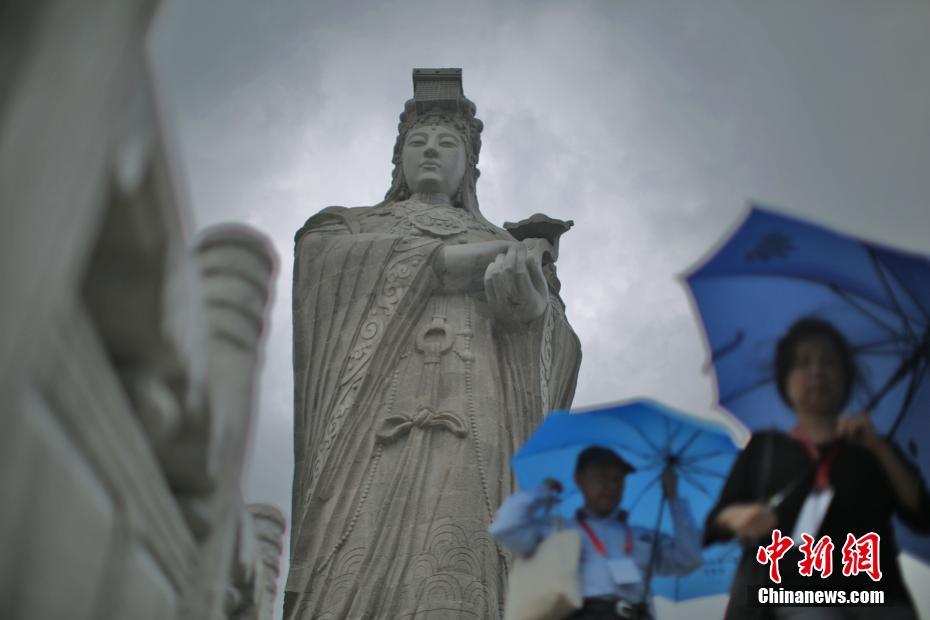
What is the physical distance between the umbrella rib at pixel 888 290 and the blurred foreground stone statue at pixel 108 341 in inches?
96.2

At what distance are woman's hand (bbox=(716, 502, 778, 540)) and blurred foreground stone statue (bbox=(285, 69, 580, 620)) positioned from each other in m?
3.08

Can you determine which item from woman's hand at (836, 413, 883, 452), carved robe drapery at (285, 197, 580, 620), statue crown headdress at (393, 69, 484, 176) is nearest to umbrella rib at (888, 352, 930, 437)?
woman's hand at (836, 413, 883, 452)

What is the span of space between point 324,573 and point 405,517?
0.64m

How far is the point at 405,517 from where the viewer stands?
7.27 metres

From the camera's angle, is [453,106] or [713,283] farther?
[453,106]

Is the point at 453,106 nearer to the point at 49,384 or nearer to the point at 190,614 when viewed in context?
the point at 190,614

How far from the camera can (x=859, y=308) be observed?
4.25 metres

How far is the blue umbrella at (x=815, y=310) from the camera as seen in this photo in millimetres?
4113

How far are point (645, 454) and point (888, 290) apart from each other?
1.17 metres

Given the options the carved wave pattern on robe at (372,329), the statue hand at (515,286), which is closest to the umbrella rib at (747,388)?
the statue hand at (515,286)

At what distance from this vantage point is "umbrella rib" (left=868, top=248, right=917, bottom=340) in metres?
4.18

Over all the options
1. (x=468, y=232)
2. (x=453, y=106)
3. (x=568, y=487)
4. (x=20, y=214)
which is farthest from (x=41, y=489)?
(x=453, y=106)

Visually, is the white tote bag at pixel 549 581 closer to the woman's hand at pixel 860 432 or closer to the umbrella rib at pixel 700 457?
the umbrella rib at pixel 700 457

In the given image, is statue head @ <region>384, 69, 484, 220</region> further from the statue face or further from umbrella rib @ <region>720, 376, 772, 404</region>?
umbrella rib @ <region>720, 376, 772, 404</region>
